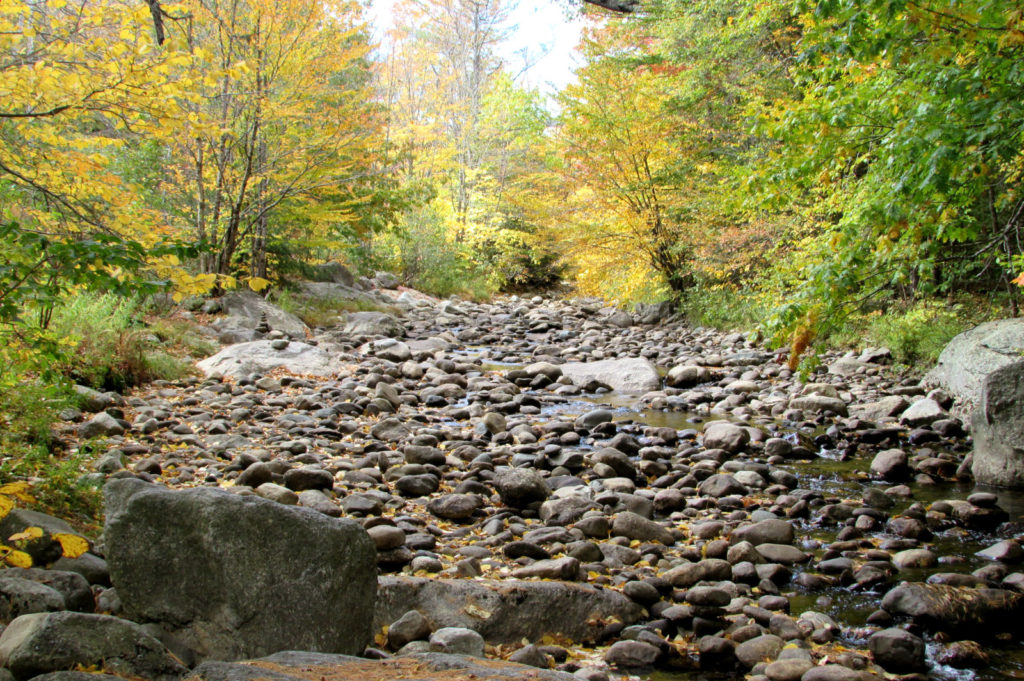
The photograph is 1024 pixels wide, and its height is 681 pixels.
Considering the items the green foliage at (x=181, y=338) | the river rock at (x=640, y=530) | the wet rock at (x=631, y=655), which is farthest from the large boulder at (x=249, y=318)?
the wet rock at (x=631, y=655)

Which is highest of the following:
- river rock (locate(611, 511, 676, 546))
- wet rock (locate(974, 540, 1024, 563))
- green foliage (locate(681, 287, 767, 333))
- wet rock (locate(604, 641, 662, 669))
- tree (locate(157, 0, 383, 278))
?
tree (locate(157, 0, 383, 278))

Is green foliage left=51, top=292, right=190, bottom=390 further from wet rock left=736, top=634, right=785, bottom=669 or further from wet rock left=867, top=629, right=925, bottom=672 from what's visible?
wet rock left=867, top=629, right=925, bottom=672

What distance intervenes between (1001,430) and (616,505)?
2.98 metres

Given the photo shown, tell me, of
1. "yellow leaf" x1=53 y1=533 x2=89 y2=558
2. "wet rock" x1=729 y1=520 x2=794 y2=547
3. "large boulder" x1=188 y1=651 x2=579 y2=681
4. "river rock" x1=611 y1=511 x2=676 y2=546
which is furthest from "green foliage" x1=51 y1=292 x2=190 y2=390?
"wet rock" x1=729 y1=520 x2=794 y2=547

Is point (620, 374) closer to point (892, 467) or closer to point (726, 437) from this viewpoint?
point (726, 437)

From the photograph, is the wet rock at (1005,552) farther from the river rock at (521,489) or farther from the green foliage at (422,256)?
the green foliage at (422,256)

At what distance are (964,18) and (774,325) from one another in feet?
6.03

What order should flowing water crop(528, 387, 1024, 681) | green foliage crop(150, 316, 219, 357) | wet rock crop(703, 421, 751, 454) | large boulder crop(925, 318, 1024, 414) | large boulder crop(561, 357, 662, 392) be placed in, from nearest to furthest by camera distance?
flowing water crop(528, 387, 1024, 681)
wet rock crop(703, 421, 751, 454)
large boulder crop(925, 318, 1024, 414)
green foliage crop(150, 316, 219, 357)
large boulder crop(561, 357, 662, 392)

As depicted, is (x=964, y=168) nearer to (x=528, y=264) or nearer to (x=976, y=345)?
(x=976, y=345)

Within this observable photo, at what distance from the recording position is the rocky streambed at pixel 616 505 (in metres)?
3.10

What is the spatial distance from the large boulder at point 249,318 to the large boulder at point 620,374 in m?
4.80

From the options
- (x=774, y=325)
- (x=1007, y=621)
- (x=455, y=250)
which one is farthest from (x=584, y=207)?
(x=1007, y=621)

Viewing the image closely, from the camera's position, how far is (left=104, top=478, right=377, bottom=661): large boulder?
2611mm

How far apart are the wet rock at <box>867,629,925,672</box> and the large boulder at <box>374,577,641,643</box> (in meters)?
1.06
